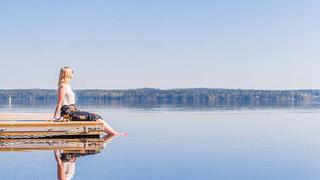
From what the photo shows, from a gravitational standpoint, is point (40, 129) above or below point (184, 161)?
above

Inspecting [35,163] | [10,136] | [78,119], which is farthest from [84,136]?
[35,163]

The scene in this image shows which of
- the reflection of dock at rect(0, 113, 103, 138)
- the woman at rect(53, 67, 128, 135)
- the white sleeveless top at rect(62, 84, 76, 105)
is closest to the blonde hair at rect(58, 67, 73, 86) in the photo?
the woman at rect(53, 67, 128, 135)

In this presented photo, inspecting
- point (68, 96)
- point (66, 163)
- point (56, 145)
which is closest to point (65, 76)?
point (68, 96)

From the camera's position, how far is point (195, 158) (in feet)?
43.4

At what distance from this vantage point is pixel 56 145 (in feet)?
53.3

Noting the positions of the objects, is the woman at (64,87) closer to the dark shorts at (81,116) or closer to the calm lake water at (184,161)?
the dark shorts at (81,116)

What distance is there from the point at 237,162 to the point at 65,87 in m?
7.92

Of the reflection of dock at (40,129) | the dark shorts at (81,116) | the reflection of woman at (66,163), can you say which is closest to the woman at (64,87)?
the dark shorts at (81,116)

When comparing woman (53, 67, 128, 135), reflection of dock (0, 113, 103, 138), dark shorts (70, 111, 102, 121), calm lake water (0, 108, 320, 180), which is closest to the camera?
calm lake water (0, 108, 320, 180)

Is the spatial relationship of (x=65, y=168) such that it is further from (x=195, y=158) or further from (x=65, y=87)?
(x=65, y=87)

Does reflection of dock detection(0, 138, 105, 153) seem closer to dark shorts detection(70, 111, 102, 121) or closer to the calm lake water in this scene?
the calm lake water

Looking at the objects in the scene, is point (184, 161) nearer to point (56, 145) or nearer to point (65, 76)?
point (56, 145)

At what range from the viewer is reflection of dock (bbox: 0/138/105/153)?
1506 cm

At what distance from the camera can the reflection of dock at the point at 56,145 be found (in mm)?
15062
